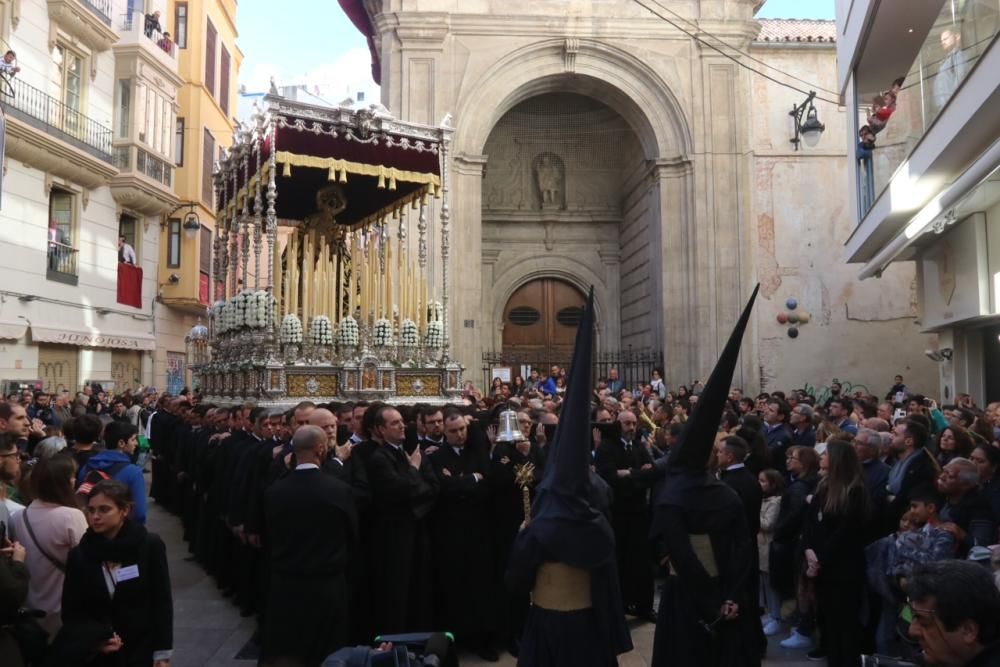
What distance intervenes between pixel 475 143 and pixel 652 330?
6.13 meters

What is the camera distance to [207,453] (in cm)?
842

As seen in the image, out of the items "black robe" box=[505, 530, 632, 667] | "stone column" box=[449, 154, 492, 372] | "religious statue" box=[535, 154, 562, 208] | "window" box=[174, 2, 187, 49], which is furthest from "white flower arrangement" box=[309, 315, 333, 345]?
"window" box=[174, 2, 187, 49]

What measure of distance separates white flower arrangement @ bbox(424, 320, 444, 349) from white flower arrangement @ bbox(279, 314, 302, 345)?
196cm

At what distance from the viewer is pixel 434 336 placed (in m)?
11.9

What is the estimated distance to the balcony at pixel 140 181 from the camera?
819 inches

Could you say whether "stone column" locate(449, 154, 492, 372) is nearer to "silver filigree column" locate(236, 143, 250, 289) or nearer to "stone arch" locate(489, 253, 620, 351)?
"stone arch" locate(489, 253, 620, 351)

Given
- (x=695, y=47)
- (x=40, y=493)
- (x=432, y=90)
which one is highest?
(x=695, y=47)

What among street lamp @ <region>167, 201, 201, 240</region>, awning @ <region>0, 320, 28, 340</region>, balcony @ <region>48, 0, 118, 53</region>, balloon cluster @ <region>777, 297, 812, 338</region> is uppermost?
balcony @ <region>48, 0, 118, 53</region>

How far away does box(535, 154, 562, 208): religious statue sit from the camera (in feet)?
74.8

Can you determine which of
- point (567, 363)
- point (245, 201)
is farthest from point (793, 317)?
point (245, 201)

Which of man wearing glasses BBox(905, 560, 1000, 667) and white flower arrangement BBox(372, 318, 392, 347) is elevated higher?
white flower arrangement BBox(372, 318, 392, 347)

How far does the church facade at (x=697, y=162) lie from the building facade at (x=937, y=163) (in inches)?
137

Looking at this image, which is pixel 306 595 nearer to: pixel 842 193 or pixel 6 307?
pixel 6 307

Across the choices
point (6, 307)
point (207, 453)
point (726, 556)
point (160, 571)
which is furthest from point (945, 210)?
point (6, 307)
